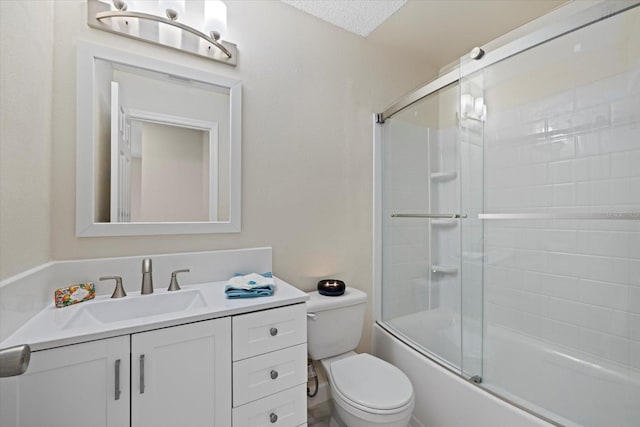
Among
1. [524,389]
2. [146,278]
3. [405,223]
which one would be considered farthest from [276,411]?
[405,223]

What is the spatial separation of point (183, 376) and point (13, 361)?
553 mm

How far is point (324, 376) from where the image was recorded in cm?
177

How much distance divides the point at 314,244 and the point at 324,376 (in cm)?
82

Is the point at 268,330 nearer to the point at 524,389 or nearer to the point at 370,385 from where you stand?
the point at 370,385

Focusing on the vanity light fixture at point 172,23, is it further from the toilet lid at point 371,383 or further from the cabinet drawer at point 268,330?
the toilet lid at point 371,383

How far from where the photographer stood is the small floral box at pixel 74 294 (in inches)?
43.1

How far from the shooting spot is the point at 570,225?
1467 millimetres

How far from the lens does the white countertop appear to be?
822 mm

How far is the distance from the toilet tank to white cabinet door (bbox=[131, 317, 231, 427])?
0.57 metres

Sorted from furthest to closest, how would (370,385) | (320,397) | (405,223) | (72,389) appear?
(405,223) < (320,397) < (370,385) < (72,389)

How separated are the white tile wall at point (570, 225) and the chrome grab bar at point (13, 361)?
168cm

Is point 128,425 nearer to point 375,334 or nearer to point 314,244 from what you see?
point 314,244

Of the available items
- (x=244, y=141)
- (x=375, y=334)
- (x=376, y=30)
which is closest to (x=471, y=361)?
(x=375, y=334)

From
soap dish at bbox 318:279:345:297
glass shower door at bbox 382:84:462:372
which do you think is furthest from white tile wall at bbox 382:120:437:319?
soap dish at bbox 318:279:345:297
